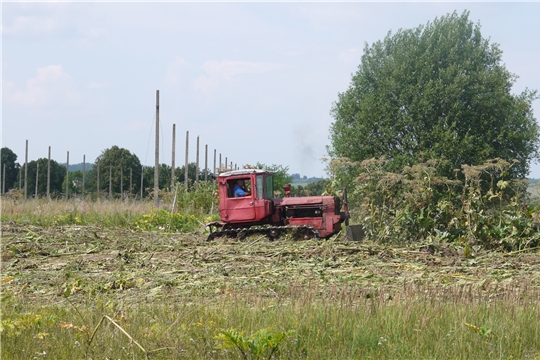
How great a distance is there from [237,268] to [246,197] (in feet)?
18.7

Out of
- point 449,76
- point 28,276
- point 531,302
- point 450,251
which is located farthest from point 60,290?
point 449,76

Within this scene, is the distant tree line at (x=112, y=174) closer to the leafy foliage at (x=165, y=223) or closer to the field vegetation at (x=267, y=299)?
the leafy foliage at (x=165, y=223)

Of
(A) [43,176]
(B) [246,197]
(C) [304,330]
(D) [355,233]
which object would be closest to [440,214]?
(D) [355,233]

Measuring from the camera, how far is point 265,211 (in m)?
15.7

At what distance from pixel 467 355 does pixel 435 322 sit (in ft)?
1.94

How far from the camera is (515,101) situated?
34875 millimetres

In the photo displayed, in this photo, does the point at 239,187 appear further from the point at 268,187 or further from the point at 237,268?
the point at 237,268

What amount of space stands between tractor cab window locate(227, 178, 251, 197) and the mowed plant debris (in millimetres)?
1333

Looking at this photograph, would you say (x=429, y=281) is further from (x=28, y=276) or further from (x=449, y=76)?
(x=449, y=76)

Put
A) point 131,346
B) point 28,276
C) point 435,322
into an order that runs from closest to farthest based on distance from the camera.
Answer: point 131,346 < point 435,322 < point 28,276

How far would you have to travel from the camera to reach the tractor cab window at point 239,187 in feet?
52.2

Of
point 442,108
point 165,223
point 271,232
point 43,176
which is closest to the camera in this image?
point 271,232

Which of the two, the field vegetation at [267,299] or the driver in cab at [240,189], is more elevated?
the driver in cab at [240,189]

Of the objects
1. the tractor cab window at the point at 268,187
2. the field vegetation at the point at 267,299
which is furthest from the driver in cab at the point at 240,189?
the field vegetation at the point at 267,299
